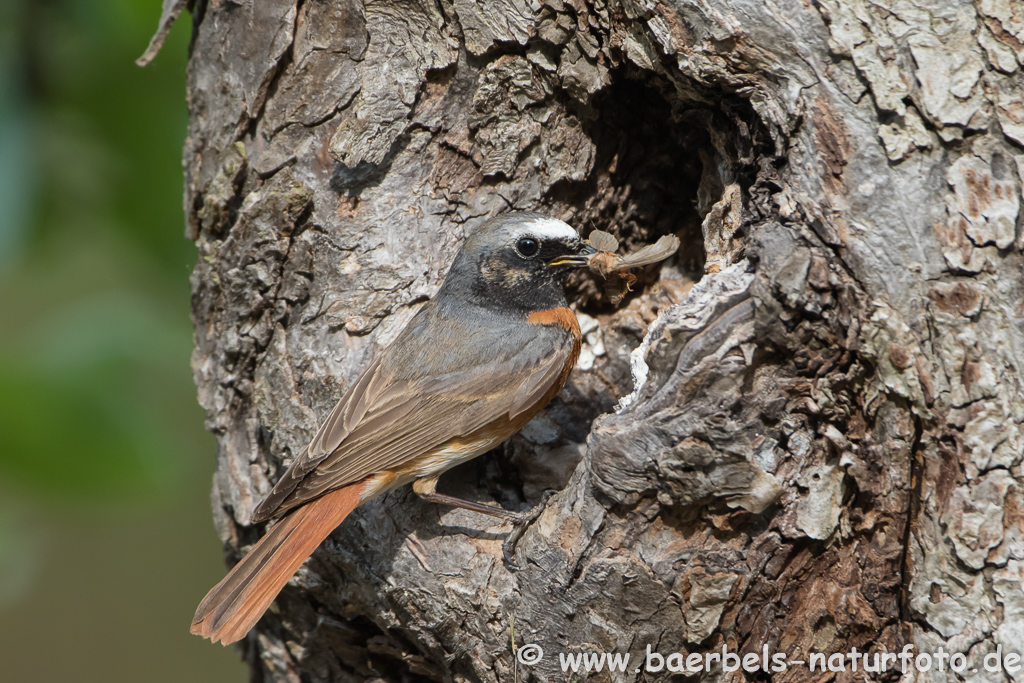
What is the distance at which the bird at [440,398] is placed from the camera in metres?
3.32

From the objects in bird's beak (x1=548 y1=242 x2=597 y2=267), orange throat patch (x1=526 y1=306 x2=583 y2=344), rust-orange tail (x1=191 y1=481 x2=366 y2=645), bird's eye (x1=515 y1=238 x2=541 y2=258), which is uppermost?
bird's eye (x1=515 y1=238 x2=541 y2=258)

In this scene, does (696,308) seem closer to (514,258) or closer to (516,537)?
(516,537)

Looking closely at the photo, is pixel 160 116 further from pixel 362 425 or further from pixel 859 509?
pixel 859 509

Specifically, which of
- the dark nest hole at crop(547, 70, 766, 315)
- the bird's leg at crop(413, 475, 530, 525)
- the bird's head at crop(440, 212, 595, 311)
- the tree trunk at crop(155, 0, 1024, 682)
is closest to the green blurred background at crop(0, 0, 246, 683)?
the tree trunk at crop(155, 0, 1024, 682)

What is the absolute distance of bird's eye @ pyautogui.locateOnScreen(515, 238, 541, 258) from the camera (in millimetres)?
3734

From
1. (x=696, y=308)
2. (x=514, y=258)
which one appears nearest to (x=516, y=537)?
(x=696, y=308)

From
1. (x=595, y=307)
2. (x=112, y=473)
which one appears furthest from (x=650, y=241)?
(x=112, y=473)

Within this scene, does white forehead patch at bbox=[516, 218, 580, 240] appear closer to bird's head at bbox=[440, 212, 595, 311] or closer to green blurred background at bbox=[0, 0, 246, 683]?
bird's head at bbox=[440, 212, 595, 311]

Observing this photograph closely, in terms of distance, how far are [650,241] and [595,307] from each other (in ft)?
1.52

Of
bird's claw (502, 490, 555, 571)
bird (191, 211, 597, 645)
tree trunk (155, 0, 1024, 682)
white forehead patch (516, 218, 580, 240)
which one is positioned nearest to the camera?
tree trunk (155, 0, 1024, 682)

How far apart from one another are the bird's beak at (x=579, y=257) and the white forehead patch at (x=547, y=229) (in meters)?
0.10

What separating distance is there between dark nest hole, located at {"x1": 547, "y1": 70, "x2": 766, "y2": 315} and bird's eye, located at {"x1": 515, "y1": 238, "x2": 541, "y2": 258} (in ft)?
0.92

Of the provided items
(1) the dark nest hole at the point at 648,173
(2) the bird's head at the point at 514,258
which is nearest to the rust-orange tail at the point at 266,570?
(2) the bird's head at the point at 514,258

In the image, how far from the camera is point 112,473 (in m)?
3.23
